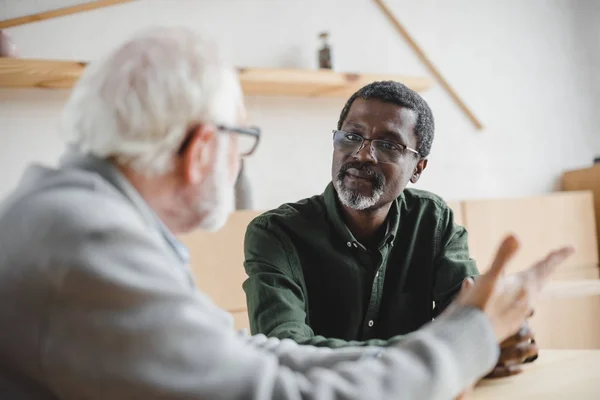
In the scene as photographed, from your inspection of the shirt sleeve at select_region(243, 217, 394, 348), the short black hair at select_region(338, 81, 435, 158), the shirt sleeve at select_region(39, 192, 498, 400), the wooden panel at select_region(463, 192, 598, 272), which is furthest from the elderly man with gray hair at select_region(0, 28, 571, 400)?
the wooden panel at select_region(463, 192, 598, 272)

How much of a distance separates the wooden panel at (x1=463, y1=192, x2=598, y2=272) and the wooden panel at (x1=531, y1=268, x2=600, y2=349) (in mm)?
173

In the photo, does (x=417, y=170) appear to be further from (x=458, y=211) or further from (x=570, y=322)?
A: (x=570, y=322)

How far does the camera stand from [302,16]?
3318mm

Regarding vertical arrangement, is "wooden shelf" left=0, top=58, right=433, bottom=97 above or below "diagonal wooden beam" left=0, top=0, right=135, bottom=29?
below

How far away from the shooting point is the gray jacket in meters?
0.77

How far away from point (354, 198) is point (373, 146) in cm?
18

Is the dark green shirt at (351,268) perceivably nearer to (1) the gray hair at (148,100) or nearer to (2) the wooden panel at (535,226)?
(1) the gray hair at (148,100)

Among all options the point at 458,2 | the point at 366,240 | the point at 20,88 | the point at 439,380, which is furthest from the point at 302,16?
the point at 439,380

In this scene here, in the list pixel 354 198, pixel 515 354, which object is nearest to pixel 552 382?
pixel 515 354

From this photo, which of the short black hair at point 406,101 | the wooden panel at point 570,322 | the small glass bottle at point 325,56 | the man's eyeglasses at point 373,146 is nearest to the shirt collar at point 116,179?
the man's eyeglasses at point 373,146

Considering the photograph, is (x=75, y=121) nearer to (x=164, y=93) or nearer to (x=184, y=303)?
(x=164, y=93)

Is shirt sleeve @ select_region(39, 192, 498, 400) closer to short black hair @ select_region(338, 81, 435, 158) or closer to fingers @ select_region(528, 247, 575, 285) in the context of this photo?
fingers @ select_region(528, 247, 575, 285)

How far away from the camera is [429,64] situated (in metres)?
3.71

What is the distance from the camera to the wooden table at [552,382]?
1.17 meters
